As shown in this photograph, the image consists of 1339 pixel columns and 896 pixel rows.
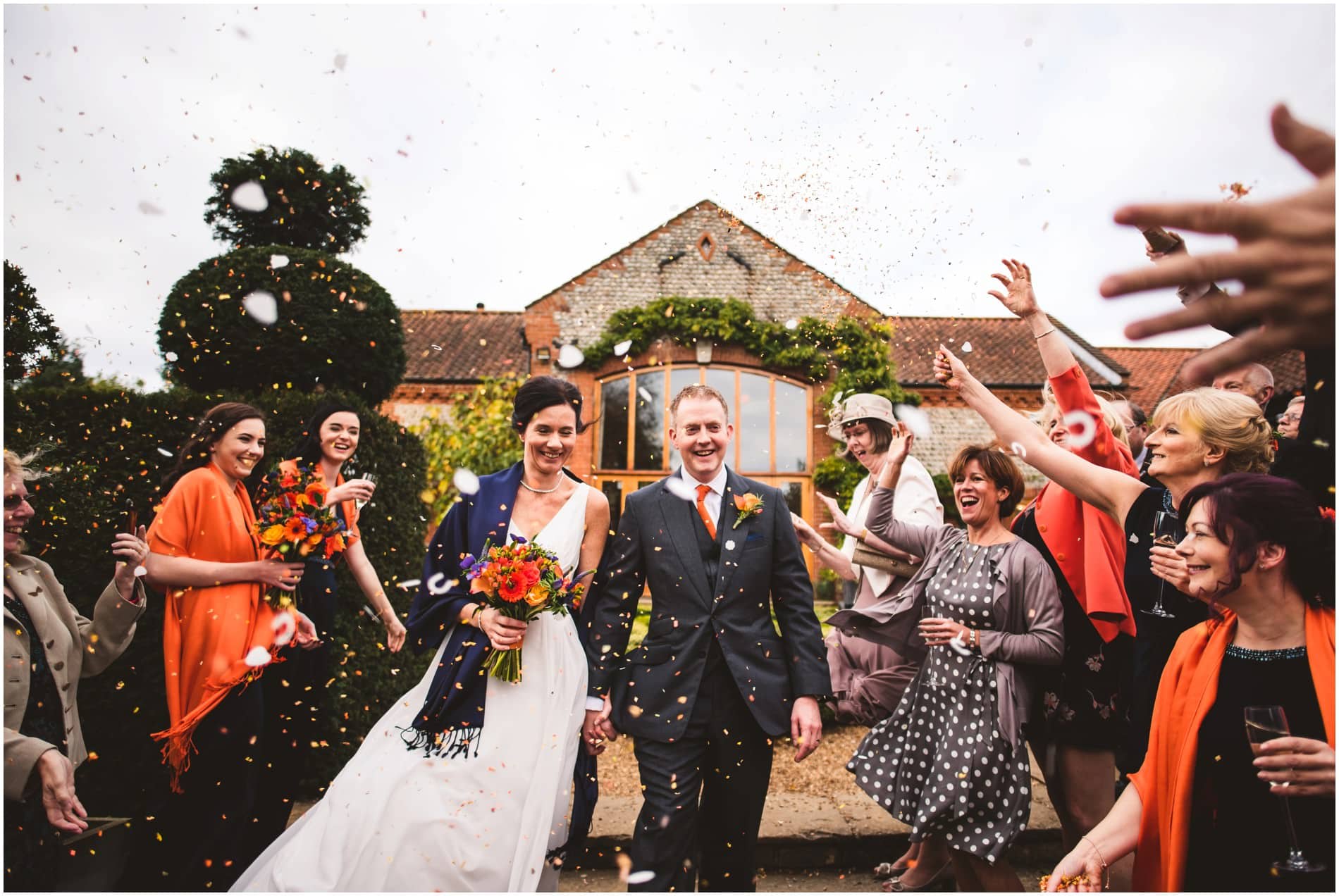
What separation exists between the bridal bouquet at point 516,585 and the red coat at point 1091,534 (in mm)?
2068

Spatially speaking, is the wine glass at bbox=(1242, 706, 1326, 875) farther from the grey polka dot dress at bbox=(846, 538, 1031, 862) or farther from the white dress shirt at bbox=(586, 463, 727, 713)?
the white dress shirt at bbox=(586, 463, 727, 713)

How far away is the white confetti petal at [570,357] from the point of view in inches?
551

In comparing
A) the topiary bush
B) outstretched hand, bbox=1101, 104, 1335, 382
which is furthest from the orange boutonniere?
the topiary bush

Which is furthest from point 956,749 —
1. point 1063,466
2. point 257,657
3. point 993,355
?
point 993,355

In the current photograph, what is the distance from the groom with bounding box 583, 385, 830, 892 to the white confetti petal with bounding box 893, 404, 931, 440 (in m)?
8.59

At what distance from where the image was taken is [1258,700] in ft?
6.34

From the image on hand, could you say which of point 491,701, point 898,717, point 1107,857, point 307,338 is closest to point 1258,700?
point 1107,857

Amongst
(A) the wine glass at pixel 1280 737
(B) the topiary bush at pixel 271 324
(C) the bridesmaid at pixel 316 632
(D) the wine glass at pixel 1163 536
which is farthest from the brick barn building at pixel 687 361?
(A) the wine glass at pixel 1280 737

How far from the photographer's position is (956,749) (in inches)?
121

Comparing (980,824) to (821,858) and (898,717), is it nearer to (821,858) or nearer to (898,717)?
(898,717)

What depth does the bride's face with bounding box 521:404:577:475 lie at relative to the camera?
3.11m

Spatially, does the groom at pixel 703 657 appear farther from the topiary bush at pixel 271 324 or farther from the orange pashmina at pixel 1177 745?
the topiary bush at pixel 271 324

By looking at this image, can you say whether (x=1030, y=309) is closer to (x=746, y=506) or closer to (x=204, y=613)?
(x=746, y=506)

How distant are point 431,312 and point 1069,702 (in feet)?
71.1
